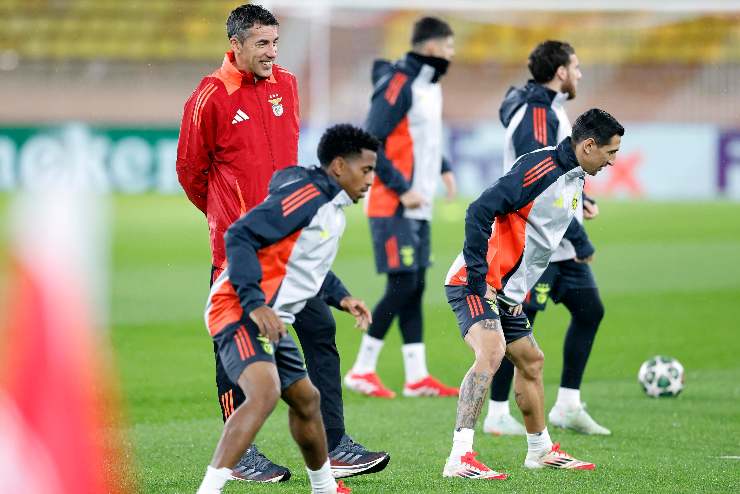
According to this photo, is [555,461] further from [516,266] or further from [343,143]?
[343,143]

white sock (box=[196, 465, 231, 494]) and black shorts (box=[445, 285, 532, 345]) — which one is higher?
black shorts (box=[445, 285, 532, 345])

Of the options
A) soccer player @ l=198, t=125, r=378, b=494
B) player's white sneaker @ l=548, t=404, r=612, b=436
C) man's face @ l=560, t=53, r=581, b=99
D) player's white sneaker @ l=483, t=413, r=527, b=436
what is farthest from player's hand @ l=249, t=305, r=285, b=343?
man's face @ l=560, t=53, r=581, b=99

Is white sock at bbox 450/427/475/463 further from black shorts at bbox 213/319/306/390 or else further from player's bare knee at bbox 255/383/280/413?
player's bare knee at bbox 255/383/280/413

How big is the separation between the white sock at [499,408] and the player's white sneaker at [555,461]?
1095mm

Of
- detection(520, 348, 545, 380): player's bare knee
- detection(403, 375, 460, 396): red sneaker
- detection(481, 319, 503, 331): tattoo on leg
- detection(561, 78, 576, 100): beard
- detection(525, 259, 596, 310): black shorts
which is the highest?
detection(561, 78, 576, 100): beard

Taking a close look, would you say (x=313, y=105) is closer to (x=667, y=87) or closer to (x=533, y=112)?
(x=667, y=87)

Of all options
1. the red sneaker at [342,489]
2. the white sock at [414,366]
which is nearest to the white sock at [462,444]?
the red sneaker at [342,489]

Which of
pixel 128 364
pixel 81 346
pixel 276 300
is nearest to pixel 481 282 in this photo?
pixel 276 300

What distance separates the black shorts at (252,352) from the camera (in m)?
3.99

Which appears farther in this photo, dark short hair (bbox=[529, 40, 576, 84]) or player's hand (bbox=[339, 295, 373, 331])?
dark short hair (bbox=[529, 40, 576, 84])

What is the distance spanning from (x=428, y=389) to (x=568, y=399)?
4.60 ft

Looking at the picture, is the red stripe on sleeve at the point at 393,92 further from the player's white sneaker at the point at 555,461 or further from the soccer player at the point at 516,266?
the player's white sneaker at the point at 555,461

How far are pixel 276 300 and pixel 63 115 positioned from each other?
1059 inches

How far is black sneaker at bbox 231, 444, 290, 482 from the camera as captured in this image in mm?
4957
